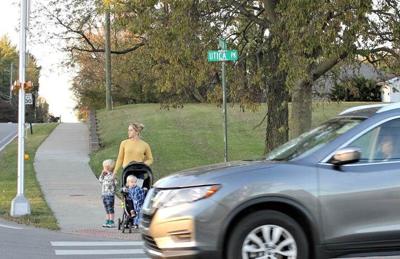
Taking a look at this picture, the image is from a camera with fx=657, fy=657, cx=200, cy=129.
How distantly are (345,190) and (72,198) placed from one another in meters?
10.5

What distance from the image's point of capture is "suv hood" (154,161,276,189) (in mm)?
6195

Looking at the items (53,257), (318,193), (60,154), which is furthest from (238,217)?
(60,154)

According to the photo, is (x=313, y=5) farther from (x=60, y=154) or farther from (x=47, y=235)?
(x=60, y=154)

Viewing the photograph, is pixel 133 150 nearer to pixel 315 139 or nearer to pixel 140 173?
A: pixel 140 173

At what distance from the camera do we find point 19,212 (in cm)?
1292

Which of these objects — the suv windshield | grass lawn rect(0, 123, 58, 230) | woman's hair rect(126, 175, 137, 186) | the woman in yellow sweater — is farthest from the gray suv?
grass lawn rect(0, 123, 58, 230)

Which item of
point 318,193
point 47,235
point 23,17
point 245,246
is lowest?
point 47,235

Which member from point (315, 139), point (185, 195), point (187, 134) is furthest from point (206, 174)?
point (187, 134)

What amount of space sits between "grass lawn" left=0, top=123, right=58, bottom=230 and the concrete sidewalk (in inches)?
7.7

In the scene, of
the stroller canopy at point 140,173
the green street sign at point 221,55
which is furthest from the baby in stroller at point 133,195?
the green street sign at point 221,55

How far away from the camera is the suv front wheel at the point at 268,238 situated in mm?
6148

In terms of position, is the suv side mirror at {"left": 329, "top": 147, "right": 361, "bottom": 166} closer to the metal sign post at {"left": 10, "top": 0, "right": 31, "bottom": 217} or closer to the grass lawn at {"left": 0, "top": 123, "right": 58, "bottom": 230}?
the grass lawn at {"left": 0, "top": 123, "right": 58, "bottom": 230}

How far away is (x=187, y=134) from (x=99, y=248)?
18.2 metres

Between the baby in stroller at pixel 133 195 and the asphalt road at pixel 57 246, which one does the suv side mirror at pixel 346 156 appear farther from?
the baby in stroller at pixel 133 195
